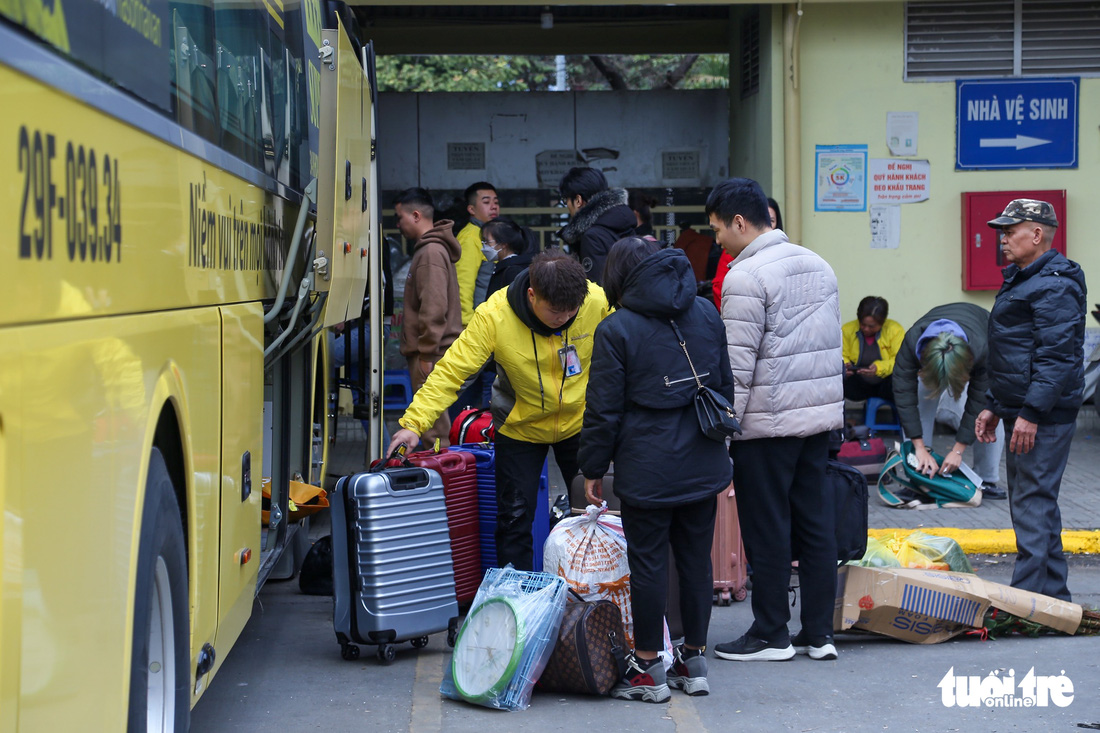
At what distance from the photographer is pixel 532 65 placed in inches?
1002

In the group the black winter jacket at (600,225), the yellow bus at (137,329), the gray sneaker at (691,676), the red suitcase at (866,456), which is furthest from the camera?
the red suitcase at (866,456)

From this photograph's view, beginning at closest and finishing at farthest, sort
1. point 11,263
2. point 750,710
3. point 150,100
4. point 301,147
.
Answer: point 11,263
point 150,100
point 750,710
point 301,147

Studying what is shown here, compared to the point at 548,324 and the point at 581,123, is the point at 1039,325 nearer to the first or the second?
the point at 548,324

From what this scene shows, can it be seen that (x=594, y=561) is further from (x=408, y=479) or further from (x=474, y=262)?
(x=474, y=262)

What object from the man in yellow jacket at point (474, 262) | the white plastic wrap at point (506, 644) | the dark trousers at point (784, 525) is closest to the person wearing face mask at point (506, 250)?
the man in yellow jacket at point (474, 262)

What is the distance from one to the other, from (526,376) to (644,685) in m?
1.27

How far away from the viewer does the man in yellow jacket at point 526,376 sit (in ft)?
14.3

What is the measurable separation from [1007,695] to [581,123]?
336 inches

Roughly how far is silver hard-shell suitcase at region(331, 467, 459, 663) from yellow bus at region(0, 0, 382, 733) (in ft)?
Answer: 1.22

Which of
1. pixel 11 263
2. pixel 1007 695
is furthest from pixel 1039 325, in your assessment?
pixel 11 263

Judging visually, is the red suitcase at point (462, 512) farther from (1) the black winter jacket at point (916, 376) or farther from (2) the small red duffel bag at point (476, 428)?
(1) the black winter jacket at point (916, 376)

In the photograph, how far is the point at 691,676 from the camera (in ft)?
13.6

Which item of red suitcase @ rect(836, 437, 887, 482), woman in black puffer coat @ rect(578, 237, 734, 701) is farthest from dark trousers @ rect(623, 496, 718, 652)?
red suitcase @ rect(836, 437, 887, 482)

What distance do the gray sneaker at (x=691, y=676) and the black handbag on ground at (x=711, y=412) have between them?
0.85m
